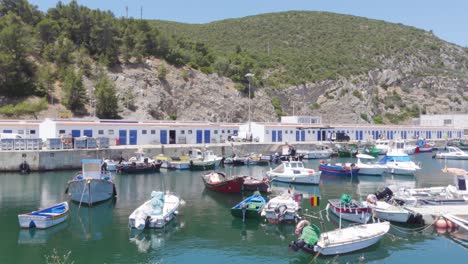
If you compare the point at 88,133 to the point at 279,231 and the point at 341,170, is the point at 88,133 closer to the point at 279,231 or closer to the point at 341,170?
the point at 341,170

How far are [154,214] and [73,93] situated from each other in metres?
49.6

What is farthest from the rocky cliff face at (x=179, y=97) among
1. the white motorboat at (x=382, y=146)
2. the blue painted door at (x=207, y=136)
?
the white motorboat at (x=382, y=146)

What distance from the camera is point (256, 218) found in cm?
2456

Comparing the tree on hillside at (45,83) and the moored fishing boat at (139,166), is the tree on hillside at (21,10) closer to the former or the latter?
the tree on hillside at (45,83)

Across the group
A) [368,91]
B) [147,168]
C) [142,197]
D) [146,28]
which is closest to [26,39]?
[146,28]

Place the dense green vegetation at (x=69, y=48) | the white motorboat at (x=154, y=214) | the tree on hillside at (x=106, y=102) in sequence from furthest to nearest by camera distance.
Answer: the dense green vegetation at (x=69, y=48), the tree on hillside at (x=106, y=102), the white motorboat at (x=154, y=214)

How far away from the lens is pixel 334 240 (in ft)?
61.0

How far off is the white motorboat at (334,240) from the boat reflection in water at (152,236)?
6.74 m

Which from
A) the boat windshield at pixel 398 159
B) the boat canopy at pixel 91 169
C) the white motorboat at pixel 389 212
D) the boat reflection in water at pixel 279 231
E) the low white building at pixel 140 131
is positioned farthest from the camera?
the low white building at pixel 140 131

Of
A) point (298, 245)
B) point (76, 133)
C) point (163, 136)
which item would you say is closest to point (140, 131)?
point (163, 136)

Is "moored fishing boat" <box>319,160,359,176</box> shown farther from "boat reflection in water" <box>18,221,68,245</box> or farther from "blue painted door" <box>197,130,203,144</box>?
"boat reflection in water" <box>18,221,68,245</box>

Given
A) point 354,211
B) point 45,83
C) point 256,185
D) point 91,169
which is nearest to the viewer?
point 354,211

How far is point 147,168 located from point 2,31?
44089 mm

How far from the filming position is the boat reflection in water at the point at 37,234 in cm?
2028
